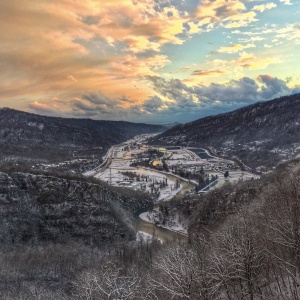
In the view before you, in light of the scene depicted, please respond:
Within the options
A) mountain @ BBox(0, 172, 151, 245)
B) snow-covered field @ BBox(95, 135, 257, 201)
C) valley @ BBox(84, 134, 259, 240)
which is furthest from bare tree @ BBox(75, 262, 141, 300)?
snow-covered field @ BBox(95, 135, 257, 201)

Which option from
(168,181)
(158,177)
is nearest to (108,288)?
(168,181)

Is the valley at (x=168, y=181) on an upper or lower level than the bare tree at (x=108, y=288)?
lower

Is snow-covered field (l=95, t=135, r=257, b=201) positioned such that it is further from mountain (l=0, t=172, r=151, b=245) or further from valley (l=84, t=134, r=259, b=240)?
mountain (l=0, t=172, r=151, b=245)

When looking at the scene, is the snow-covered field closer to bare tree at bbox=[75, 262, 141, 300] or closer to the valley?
the valley

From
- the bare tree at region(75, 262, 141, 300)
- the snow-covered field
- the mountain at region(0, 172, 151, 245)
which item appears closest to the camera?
the bare tree at region(75, 262, 141, 300)

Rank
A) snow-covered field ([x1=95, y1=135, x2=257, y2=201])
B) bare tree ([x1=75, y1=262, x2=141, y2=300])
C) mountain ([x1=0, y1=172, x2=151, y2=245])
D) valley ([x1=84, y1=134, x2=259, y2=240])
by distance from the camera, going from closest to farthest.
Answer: bare tree ([x1=75, y1=262, x2=141, y2=300]), mountain ([x1=0, y1=172, x2=151, y2=245]), valley ([x1=84, y1=134, x2=259, y2=240]), snow-covered field ([x1=95, y1=135, x2=257, y2=201])

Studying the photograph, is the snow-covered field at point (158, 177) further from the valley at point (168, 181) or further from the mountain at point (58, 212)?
the mountain at point (58, 212)

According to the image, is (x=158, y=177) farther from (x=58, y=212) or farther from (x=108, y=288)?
(x=108, y=288)

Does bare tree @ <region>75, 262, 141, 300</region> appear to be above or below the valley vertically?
above

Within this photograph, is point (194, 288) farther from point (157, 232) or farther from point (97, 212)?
point (97, 212)

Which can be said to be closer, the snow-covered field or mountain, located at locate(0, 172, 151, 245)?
mountain, located at locate(0, 172, 151, 245)

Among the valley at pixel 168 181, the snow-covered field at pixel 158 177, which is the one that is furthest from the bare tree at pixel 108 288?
the snow-covered field at pixel 158 177
